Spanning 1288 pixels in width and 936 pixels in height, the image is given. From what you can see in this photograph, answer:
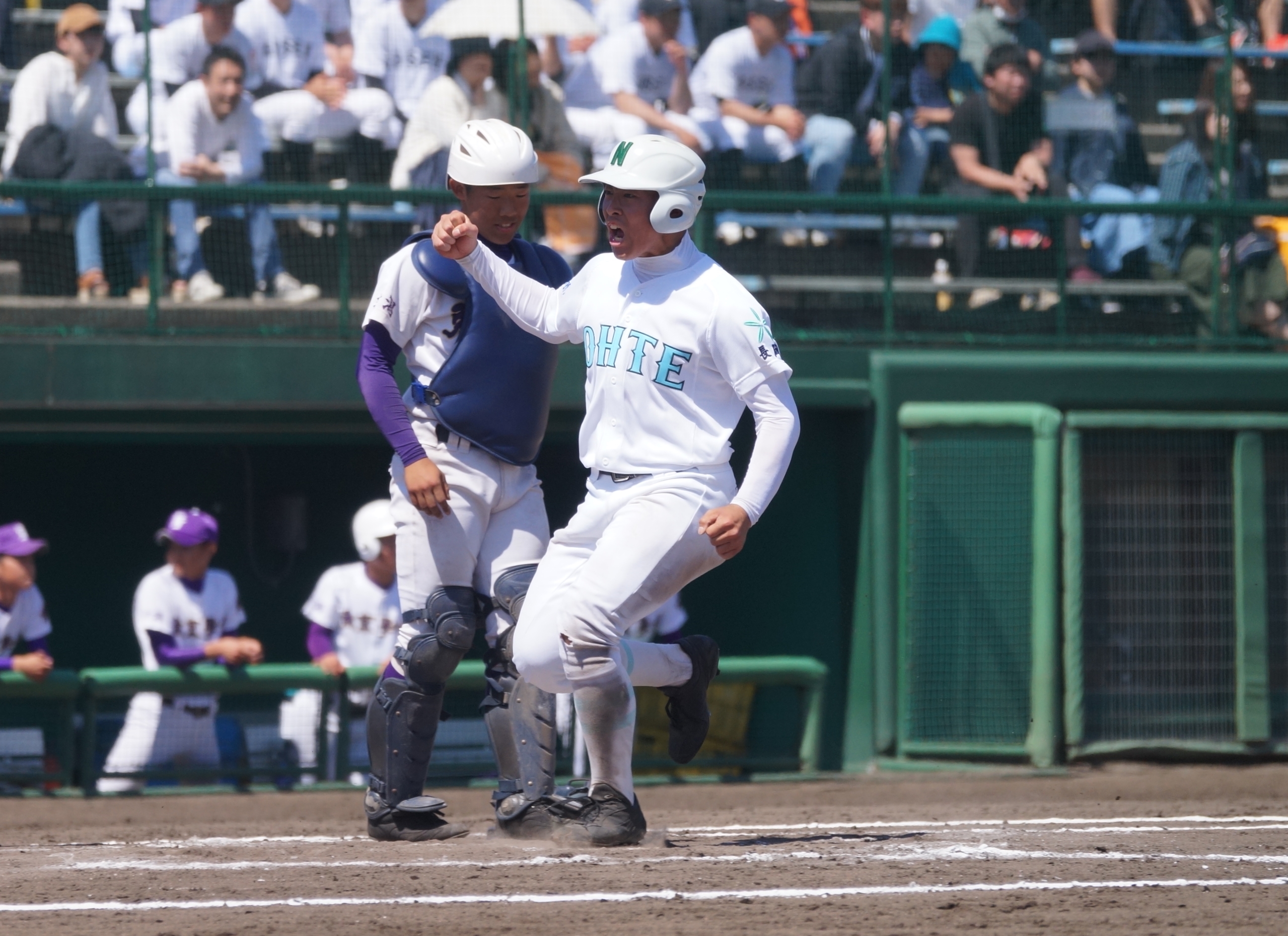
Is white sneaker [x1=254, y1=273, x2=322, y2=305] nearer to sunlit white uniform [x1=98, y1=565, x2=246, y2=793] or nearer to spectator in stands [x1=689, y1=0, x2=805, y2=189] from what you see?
sunlit white uniform [x1=98, y1=565, x2=246, y2=793]

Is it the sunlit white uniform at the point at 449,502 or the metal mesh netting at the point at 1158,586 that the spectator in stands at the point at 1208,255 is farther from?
the sunlit white uniform at the point at 449,502

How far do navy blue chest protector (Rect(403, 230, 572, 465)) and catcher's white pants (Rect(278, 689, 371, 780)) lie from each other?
2.84m

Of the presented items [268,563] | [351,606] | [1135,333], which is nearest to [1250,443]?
[1135,333]

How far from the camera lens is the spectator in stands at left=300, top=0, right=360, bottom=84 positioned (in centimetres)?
830

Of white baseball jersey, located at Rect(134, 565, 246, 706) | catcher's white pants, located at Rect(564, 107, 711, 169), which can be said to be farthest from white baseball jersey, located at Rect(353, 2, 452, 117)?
white baseball jersey, located at Rect(134, 565, 246, 706)

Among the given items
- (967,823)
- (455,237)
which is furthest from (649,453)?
(967,823)

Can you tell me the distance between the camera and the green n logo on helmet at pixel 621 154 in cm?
449

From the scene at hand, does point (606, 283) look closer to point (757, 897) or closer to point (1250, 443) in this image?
point (757, 897)

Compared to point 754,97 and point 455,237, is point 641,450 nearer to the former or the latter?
point 455,237

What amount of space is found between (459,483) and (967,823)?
6.44 ft

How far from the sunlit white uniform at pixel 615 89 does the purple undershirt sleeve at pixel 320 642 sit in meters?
2.71

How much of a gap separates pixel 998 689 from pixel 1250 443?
170cm

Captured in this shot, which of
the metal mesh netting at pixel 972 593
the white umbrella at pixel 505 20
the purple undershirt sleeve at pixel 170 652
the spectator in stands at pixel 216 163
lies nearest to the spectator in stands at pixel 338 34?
the white umbrella at pixel 505 20

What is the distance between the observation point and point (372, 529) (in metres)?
7.55
